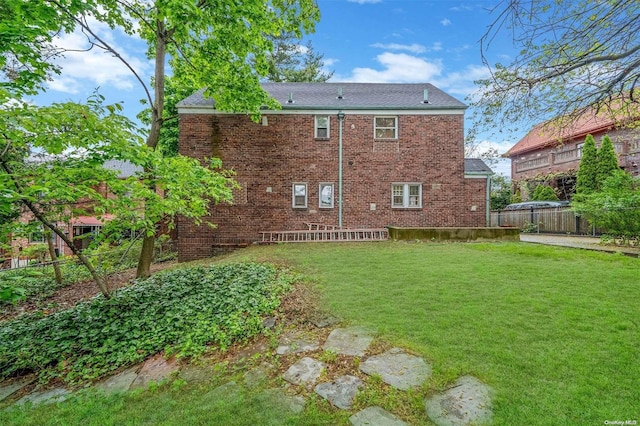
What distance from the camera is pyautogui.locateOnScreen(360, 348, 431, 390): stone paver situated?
2.74 metres

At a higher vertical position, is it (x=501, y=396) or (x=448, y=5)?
(x=448, y=5)

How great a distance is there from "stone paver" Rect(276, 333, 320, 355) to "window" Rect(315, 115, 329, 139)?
976cm

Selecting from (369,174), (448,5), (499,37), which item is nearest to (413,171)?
(369,174)

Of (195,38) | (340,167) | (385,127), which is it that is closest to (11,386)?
(195,38)

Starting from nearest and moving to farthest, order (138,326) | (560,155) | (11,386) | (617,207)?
(11,386)
(138,326)
(617,207)
(560,155)

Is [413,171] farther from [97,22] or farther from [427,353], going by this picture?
[97,22]

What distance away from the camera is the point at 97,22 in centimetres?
821

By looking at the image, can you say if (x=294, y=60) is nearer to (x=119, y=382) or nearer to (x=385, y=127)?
(x=385, y=127)

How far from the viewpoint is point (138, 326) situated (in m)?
4.68

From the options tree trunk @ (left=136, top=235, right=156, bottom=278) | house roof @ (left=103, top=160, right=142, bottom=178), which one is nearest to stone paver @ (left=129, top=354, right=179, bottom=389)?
house roof @ (left=103, top=160, right=142, bottom=178)

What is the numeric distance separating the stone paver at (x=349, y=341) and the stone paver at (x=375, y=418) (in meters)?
0.81

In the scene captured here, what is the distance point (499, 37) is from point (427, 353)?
3.89m

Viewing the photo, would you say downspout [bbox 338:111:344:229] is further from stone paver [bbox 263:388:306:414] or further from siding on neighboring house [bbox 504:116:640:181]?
stone paver [bbox 263:388:306:414]

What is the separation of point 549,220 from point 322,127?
13.1 metres
